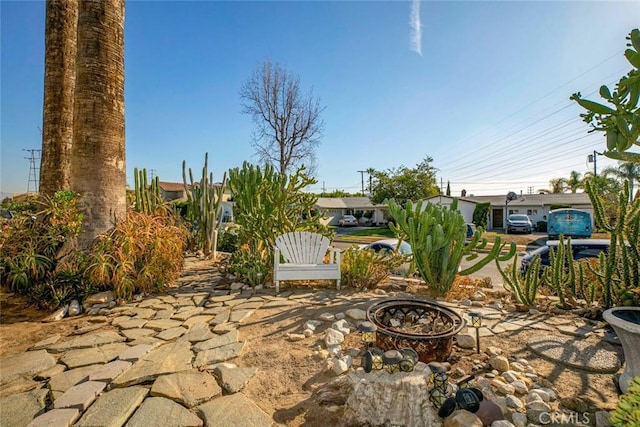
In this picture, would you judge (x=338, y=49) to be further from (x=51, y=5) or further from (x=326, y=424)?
(x=326, y=424)

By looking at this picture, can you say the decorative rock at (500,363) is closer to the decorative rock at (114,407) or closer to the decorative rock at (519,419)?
the decorative rock at (519,419)

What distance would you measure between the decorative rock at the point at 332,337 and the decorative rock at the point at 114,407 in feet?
4.68

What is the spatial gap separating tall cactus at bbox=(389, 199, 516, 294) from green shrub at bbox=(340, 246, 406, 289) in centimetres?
64

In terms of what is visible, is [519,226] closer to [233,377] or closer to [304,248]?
[304,248]

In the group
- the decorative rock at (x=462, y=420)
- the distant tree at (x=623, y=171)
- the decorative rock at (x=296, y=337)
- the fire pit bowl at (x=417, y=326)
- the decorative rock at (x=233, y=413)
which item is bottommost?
the decorative rock at (x=233, y=413)

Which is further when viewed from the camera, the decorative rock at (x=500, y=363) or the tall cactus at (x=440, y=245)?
the tall cactus at (x=440, y=245)

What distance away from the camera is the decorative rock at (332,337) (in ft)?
8.75

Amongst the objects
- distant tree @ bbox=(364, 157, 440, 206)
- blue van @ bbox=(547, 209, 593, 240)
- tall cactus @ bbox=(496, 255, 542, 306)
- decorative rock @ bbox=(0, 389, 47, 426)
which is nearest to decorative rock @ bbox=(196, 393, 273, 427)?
decorative rock @ bbox=(0, 389, 47, 426)

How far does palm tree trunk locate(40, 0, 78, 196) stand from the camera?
16.8 ft

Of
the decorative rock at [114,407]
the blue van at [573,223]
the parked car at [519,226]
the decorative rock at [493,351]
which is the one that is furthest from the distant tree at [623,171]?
the decorative rock at [114,407]

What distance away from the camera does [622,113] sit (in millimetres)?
2109

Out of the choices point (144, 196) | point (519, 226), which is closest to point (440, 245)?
point (144, 196)

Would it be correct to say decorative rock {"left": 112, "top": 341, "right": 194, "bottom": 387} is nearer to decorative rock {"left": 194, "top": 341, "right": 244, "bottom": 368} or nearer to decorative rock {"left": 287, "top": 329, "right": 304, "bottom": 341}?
decorative rock {"left": 194, "top": 341, "right": 244, "bottom": 368}

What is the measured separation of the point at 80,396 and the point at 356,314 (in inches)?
94.4
